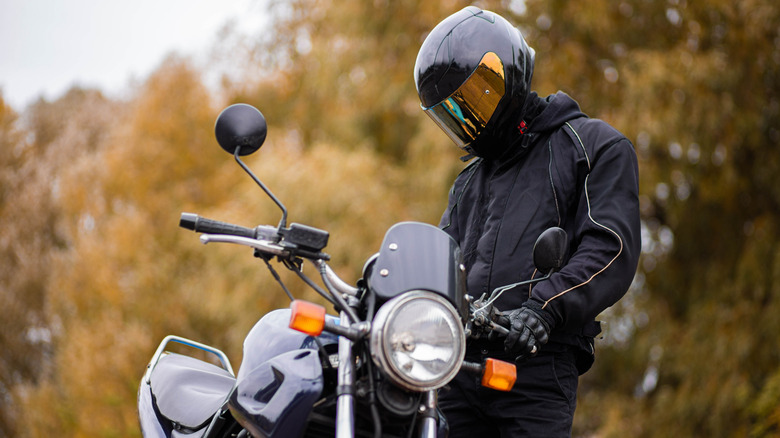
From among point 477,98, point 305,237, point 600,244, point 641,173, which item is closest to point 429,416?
point 305,237

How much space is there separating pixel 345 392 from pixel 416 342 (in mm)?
190

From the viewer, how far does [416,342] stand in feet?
5.38

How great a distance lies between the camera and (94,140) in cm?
2420

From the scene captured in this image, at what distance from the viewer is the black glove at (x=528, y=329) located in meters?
1.92

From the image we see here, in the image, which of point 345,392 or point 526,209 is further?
point 526,209

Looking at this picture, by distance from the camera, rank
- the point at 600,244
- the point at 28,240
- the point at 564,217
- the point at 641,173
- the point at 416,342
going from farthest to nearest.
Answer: the point at 28,240 < the point at 641,173 < the point at 564,217 < the point at 600,244 < the point at 416,342

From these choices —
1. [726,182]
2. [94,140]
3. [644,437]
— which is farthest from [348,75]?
[94,140]

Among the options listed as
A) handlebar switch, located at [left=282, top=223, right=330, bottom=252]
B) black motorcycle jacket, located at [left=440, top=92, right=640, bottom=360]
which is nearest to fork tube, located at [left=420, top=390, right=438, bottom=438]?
handlebar switch, located at [left=282, top=223, right=330, bottom=252]

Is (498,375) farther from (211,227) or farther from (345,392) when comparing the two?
(211,227)

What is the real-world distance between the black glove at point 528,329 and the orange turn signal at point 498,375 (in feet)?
0.37

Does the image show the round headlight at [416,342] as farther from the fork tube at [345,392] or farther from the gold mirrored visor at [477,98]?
the gold mirrored visor at [477,98]

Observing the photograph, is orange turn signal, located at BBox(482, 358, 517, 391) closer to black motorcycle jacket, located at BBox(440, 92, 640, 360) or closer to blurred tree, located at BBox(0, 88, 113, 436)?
black motorcycle jacket, located at BBox(440, 92, 640, 360)

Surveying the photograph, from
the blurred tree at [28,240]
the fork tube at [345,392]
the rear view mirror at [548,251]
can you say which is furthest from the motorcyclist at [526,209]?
the blurred tree at [28,240]

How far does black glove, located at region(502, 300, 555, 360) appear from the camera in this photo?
1919 millimetres
